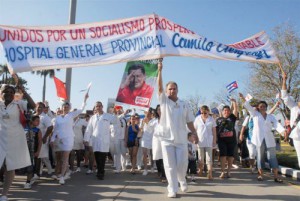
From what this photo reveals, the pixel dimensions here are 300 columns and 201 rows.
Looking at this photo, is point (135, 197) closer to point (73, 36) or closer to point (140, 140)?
point (73, 36)

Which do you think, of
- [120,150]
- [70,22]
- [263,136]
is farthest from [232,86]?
[70,22]

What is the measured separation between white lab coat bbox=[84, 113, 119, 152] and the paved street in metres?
0.84

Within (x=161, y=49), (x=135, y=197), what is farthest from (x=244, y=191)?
(x=161, y=49)

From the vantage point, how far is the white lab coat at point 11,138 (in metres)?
5.70

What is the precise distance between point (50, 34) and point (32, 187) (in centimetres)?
327

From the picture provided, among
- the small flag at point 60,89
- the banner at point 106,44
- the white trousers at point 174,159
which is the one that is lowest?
the white trousers at point 174,159

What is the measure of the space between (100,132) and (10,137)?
3.47 m

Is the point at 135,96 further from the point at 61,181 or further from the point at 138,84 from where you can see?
the point at 61,181

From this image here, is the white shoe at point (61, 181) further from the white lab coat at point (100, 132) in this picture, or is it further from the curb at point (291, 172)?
the curb at point (291, 172)

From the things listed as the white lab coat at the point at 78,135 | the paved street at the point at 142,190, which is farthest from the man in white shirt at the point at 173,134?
the white lab coat at the point at 78,135

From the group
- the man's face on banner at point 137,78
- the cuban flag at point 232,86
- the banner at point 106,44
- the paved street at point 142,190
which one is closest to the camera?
the paved street at point 142,190

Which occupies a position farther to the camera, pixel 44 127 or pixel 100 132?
pixel 100 132

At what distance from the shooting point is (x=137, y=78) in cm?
1366

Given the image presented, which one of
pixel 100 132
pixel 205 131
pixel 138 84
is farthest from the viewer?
pixel 138 84
